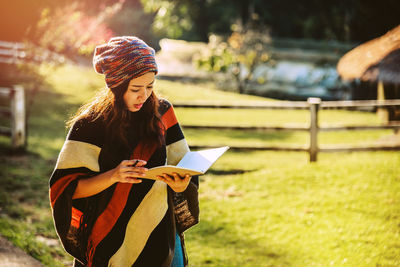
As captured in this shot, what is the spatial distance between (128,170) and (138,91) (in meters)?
0.43

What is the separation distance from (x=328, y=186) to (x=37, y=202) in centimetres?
396

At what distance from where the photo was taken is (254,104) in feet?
29.7

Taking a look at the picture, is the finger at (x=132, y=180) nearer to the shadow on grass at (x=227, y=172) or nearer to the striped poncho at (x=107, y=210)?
the striped poncho at (x=107, y=210)

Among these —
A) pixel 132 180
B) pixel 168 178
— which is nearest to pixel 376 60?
pixel 168 178

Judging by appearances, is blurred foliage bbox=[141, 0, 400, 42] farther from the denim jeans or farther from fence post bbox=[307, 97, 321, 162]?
the denim jeans

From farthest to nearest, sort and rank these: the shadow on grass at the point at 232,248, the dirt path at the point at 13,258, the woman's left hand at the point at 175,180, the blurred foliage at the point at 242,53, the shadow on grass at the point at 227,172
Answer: the blurred foliage at the point at 242,53, the shadow on grass at the point at 227,172, the shadow on grass at the point at 232,248, the dirt path at the point at 13,258, the woman's left hand at the point at 175,180

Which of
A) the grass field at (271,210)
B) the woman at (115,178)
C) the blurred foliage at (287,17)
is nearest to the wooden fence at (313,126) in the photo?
the grass field at (271,210)

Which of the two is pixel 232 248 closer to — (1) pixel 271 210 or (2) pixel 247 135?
(1) pixel 271 210

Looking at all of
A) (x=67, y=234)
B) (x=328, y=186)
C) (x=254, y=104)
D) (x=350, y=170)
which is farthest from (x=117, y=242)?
(x=254, y=104)

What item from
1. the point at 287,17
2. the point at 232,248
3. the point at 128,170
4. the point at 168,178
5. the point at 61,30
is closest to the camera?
the point at 128,170

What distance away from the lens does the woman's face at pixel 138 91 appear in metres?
2.68

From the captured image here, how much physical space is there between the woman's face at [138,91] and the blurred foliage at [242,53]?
18.1m

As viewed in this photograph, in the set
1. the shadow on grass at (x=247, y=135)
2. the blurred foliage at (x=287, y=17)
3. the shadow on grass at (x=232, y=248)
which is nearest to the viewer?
the shadow on grass at (x=232, y=248)

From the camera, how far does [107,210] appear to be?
2719 mm
